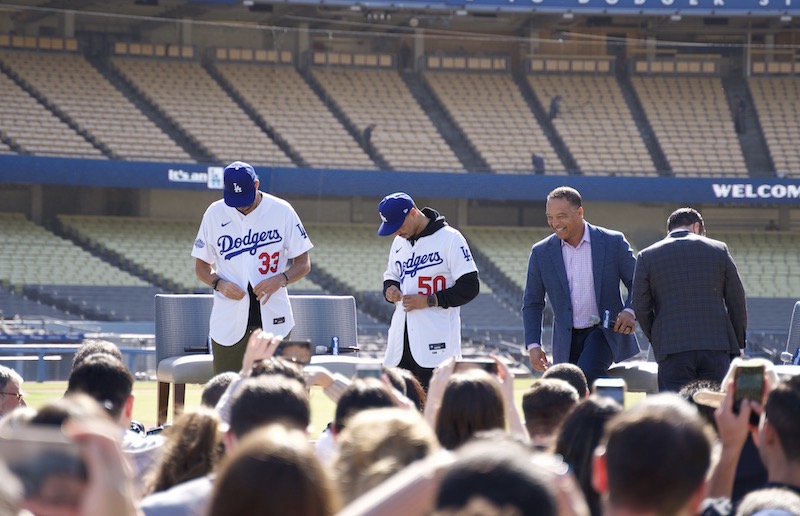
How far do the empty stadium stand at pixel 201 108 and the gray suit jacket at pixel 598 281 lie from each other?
76.0 ft

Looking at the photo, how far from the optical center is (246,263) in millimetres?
7145

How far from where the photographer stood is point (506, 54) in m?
35.7

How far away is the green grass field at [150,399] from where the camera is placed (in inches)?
410

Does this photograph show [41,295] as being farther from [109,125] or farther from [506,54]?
[506,54]

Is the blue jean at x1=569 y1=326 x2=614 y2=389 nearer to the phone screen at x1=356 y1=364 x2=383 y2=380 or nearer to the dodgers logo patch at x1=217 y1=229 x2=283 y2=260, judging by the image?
the dodgers logo patch at x1=217 y1=229 x2=283 y2=260

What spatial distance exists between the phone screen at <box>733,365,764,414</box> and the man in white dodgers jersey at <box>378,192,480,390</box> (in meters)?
3.66

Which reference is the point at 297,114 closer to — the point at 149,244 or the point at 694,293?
the point at 149,244

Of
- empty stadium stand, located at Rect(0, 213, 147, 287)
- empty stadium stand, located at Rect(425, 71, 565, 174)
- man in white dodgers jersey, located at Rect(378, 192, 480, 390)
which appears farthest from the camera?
empty stadium stand, located at Rect(425, 71, 565, 174)

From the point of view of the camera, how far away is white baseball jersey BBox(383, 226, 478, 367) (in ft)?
23.2

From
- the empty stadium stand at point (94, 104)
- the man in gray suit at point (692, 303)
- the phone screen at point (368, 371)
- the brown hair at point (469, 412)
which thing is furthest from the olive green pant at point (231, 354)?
the empty stadium stand at point (94, 104)

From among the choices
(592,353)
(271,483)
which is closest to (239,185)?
(592,353)

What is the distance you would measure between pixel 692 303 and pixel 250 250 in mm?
Answer: 2619

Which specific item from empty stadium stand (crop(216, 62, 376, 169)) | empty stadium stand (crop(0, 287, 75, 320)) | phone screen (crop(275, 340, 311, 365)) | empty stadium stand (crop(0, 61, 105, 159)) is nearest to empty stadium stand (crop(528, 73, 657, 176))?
empty stadium stand (crop(216, 62, 376, 169))

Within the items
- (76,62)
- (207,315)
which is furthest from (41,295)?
(207,315)
